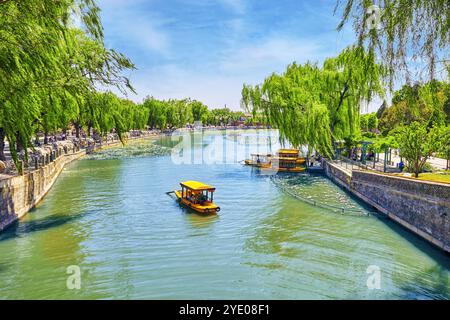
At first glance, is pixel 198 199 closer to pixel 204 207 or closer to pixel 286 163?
pixel 204 207

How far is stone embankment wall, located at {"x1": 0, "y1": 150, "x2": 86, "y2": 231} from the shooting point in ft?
58.4

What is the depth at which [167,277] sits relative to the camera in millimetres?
12852

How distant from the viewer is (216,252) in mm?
15211

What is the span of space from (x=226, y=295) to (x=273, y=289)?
1563 mm

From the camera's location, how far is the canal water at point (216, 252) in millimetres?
12094

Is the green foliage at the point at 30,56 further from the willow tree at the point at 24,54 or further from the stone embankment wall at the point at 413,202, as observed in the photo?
the stone embankment wall at the point at 413,202

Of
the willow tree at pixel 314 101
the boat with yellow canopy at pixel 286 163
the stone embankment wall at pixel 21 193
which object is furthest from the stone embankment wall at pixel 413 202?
the stone embankment wall at pixel 21 193

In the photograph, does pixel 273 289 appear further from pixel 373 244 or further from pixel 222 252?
pixel 373 244

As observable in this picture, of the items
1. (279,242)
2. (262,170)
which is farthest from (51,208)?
(262,170)

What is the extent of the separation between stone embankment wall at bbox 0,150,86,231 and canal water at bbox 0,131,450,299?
610mm

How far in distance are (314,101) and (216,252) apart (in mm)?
22740

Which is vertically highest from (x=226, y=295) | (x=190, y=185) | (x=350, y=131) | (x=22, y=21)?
(x=22, y=21)

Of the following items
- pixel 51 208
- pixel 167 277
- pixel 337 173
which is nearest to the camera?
pixel 167 277

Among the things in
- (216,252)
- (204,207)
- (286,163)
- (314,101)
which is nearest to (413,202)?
(216,252)
